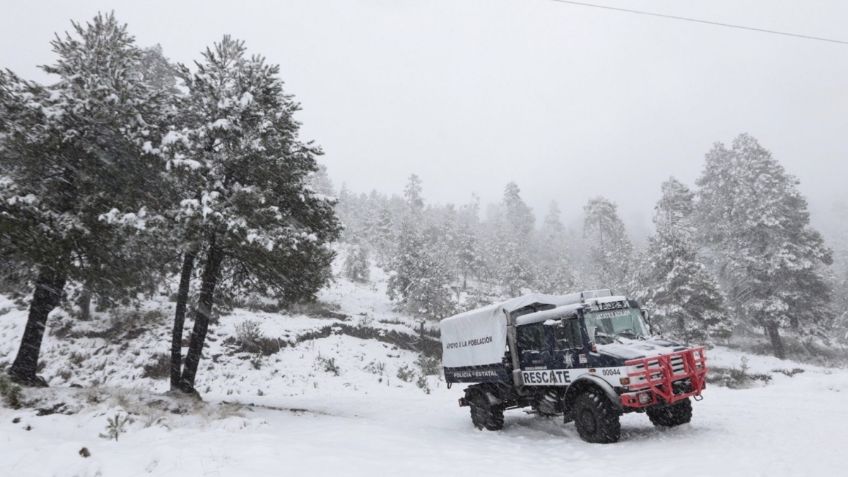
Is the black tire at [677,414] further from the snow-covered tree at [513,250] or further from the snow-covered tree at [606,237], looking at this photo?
the snow-covered tree at [606,237]

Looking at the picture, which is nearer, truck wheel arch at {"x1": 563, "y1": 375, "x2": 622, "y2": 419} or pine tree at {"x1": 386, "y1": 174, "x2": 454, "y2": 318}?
truck wheel arch at {"x1": 563, "y1": 375, "x2": 622, "y2": 419}

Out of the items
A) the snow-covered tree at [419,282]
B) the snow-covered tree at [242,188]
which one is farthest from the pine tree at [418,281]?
the snow-covered tree at [242,188]

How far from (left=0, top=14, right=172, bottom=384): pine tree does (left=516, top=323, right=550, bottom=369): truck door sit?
9727 mm

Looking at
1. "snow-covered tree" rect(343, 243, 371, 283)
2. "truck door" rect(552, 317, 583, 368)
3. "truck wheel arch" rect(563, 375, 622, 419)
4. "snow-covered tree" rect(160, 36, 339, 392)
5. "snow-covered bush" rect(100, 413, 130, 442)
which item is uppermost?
"snow-covered tree" rect(343, 243, 371, 283)

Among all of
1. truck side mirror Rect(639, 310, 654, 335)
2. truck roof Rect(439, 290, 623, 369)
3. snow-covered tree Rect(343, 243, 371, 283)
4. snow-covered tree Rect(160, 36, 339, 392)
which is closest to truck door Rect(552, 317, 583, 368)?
truck roof Rect(439, 290, 623, 369)

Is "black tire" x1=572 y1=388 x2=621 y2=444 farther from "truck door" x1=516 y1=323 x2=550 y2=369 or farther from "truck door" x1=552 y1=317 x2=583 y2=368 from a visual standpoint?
"truck door" x1=516 y1=323 x2=550 y2=369

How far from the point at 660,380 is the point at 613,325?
1584mm

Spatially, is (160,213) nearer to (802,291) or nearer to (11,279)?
(11,279)

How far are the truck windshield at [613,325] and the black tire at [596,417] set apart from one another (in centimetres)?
120

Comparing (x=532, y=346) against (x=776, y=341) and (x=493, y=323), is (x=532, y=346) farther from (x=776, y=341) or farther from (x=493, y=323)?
(x=776, y=341)

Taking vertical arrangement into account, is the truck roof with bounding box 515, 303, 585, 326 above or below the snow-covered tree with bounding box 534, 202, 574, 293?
below

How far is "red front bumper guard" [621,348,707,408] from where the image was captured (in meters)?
8.57

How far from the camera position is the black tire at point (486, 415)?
1159 centimetres

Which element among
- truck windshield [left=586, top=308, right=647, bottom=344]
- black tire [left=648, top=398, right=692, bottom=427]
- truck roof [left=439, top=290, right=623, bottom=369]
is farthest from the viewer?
truck roof [left=439, top=290, right=623, bottom=369]
